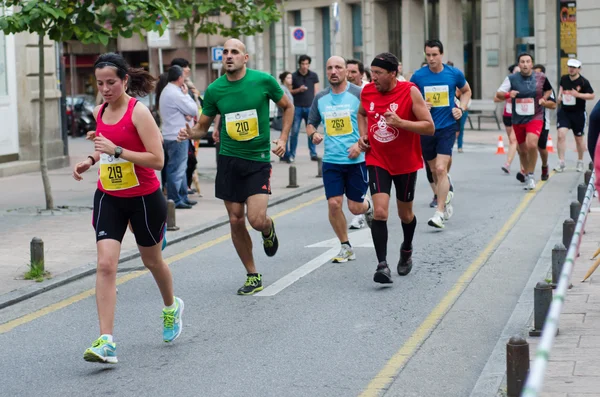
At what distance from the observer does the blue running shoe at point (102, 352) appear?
676cm

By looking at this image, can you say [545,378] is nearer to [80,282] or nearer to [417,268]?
[417,268]

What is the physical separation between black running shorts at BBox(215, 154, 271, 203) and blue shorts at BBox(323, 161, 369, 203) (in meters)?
1.65

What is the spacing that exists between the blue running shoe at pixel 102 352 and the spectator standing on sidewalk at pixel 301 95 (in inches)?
666

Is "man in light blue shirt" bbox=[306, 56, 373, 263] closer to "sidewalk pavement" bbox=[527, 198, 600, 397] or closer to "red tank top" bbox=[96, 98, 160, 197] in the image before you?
"sidewalk pavement" bbox=[527, 198, 600, 397]

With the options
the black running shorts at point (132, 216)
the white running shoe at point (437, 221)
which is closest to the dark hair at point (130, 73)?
the black running shorts at point (132, 216)

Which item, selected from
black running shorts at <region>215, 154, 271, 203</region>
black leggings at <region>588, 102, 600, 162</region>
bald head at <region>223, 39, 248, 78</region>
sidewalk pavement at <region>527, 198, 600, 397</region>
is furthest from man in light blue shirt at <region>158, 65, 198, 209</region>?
black leggings at <region>588, 102, 600, 162</region>

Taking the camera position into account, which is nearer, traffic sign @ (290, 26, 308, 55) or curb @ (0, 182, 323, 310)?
curb @ (0, 182, 323, 310)

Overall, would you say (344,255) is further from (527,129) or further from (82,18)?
(527,129)

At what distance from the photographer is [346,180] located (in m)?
10.9

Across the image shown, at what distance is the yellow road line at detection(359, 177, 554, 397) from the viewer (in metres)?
6.46

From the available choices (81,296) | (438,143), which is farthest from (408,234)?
(438,143)

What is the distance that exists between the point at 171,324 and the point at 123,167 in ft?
3.56

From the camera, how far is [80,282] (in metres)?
10.1

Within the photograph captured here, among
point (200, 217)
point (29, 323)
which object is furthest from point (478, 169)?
point (29, 323)
